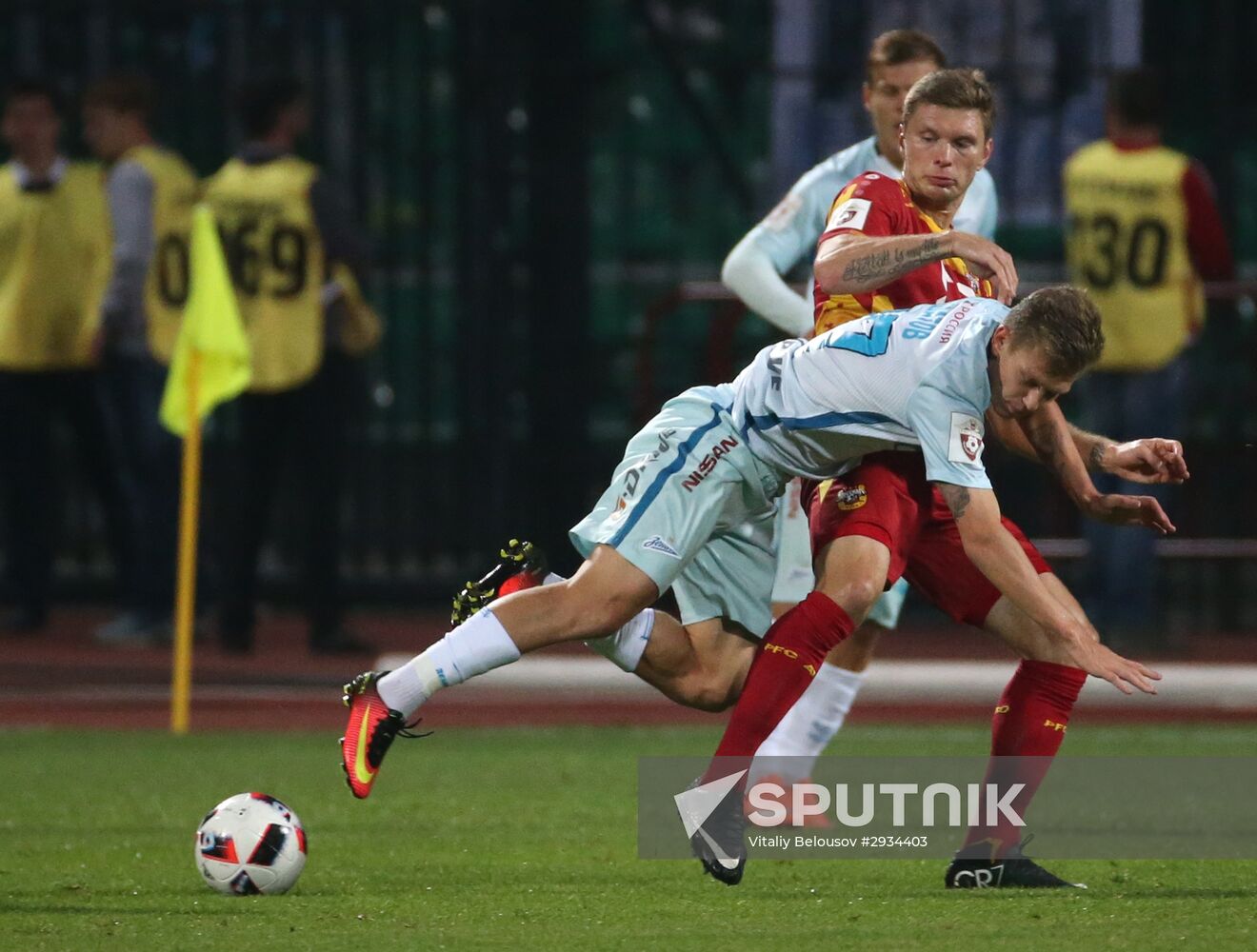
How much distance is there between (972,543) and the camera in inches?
234

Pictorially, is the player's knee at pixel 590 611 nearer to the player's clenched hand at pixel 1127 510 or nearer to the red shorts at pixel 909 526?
the red shorts at pixel 909 526

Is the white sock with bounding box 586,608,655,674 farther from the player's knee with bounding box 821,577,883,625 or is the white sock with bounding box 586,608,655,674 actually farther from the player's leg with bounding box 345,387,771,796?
the player's knee with bounding box 821,577,883,625

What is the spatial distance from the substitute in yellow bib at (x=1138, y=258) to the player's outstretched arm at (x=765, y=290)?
389cm

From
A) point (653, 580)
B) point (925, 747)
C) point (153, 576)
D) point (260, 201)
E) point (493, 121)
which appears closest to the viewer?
point (653, 580)

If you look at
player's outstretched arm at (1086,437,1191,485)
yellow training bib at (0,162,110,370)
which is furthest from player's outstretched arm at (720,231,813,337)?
yellow training bib at (0,162,110,370)

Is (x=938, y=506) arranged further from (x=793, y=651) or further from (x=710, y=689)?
(x=710, y=689)

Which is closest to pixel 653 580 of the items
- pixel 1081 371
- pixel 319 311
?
pixel 1081 371

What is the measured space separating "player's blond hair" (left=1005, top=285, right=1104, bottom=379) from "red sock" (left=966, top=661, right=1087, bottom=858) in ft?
2.56

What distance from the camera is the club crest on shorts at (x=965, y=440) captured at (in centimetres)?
596

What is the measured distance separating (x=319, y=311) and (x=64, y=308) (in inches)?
62.6

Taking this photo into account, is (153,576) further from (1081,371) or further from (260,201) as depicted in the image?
(1081,371)

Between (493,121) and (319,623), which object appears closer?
(319,623)

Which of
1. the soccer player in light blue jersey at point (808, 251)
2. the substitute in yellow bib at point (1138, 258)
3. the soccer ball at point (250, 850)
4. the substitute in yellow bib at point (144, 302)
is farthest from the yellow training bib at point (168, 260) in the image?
the soccer ball at point (250, 850)

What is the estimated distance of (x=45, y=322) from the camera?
40.4ft
